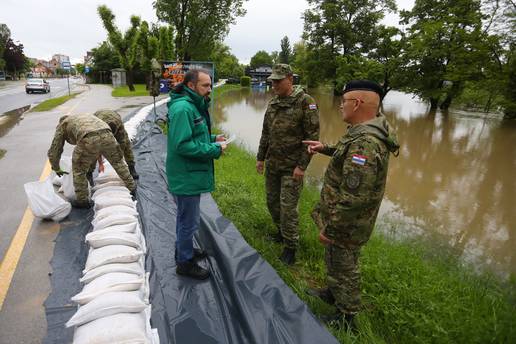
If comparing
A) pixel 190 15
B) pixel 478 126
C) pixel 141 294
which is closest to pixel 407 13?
pixel 478 126

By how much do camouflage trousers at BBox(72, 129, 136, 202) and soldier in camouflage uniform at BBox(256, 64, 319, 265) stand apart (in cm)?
Result: 202

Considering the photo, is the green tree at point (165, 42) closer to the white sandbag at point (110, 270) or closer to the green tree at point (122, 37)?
the green tree at point (122, 37)

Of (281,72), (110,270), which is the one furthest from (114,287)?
(281,72)

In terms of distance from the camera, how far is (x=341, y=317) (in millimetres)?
2418

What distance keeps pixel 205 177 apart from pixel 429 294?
2284mm

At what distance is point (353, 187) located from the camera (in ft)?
6.47

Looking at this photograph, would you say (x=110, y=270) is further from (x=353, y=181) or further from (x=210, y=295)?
(x=353, y=181)

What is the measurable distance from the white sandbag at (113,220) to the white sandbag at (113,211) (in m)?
0.07

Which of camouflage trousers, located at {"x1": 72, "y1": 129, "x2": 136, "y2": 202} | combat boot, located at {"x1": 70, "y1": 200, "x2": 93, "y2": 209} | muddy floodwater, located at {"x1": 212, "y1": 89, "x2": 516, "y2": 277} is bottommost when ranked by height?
muddy floodwater, located at {"x1": 212, "y1": 89, "x2": 516, "y2": 277}

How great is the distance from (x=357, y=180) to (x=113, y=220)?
2261mm

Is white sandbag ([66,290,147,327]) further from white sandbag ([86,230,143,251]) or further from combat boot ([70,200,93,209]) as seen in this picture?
combat boot ([70,200,93,209])

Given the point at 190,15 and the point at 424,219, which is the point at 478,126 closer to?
the point at 424,219

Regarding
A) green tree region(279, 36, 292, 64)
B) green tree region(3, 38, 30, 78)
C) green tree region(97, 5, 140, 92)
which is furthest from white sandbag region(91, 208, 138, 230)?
green tree region(279, 36, 292, 64)

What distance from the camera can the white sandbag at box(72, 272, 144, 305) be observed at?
205 centimetres
